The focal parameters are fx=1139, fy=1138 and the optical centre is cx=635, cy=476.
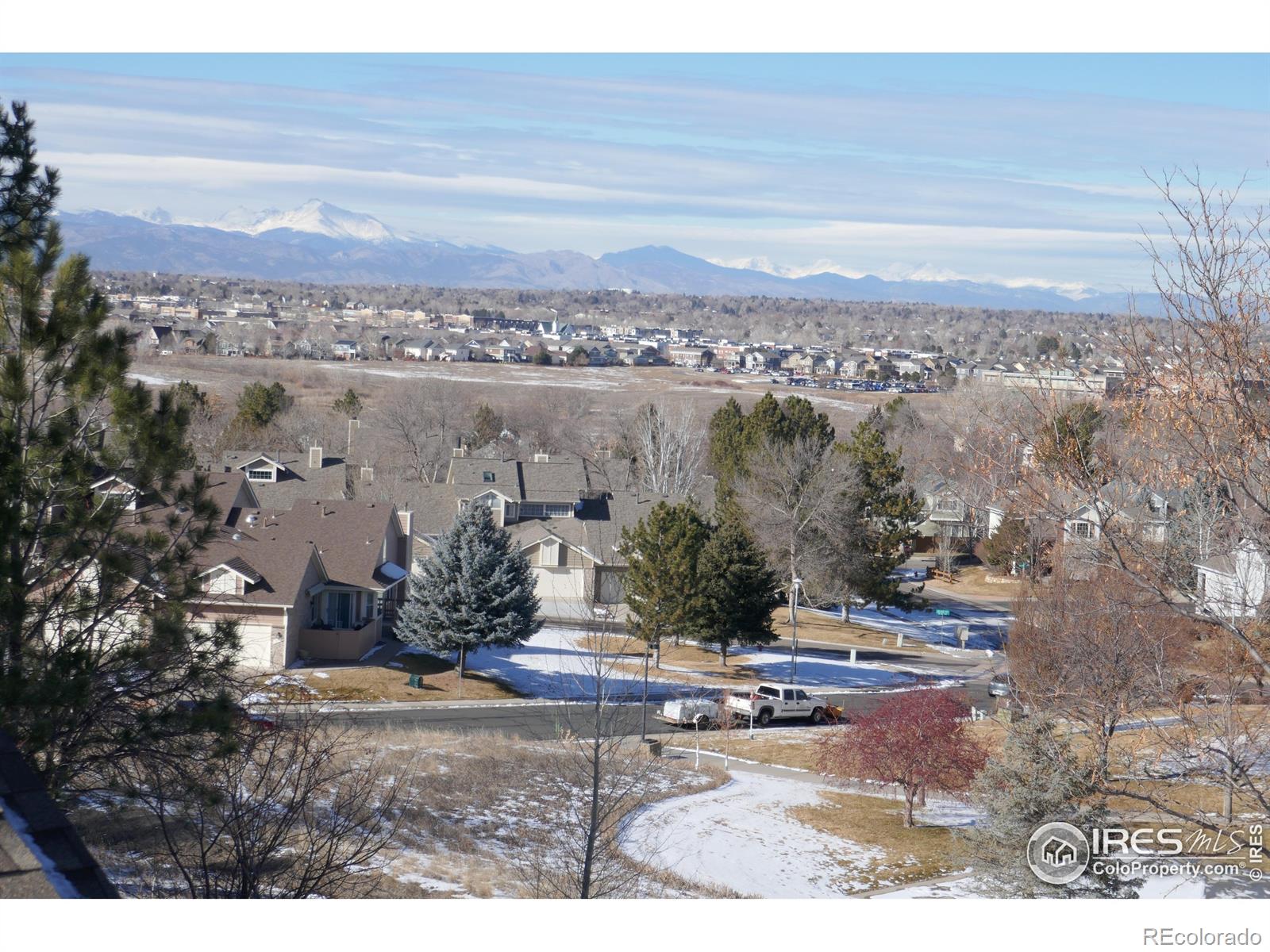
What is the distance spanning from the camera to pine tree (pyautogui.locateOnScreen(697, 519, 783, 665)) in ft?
128

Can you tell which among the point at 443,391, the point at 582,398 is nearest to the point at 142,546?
the point at 443,391

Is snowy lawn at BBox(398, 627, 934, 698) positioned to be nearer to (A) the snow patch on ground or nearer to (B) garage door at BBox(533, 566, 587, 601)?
(B) garage door at BBox(533, 566, 587, 601)

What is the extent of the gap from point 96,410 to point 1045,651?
16138 mm

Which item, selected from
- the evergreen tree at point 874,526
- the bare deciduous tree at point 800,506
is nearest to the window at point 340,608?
the bare deciduous tree at point 800,506

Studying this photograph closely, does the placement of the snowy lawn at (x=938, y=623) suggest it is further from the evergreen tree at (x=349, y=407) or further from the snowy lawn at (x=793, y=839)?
the evergreen tree at (x=349, y=407)

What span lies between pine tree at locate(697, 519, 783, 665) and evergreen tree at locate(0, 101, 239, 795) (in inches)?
1095

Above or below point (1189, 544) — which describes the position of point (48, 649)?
below

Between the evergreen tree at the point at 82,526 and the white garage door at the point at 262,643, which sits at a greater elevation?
the evergreen tree at the point at 82,526

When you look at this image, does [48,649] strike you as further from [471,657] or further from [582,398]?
[582,398]

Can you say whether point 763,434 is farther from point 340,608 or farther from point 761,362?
point 761,362

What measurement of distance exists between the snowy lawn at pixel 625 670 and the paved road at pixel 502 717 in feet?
4.65

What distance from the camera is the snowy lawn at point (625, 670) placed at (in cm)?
3472

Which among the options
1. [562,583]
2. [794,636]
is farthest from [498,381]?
[794,636]

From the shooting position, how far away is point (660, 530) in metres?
40.0
